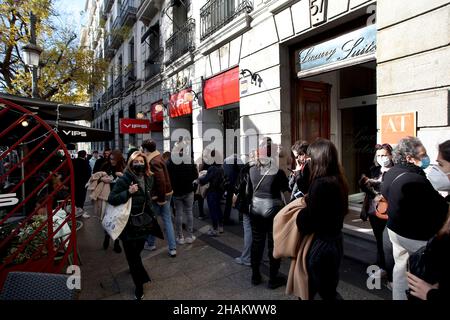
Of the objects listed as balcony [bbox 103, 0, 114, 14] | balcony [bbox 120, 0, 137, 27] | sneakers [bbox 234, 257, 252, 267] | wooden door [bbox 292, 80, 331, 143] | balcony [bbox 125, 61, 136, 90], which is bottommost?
sneakers [bbox 234, 257, 252, 267]

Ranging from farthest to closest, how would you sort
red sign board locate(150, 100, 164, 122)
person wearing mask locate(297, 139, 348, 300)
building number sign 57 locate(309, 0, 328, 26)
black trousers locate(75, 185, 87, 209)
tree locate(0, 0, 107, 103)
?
red sign board locate(150, 100, 164, 122)
tree locate(0, 0, 107, 103)
black trousers locate(75, 185, 87, 209)
building number sign 57 locate(309, 0, 328, 26)
person wearing mask locate(297, 139, 348, 300)

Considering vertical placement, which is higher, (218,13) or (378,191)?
(218,13)

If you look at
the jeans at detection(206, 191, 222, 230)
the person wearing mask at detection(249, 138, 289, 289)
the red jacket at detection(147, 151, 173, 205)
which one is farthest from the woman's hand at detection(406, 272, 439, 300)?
the jeans at detection(206, 191, 222, 230)

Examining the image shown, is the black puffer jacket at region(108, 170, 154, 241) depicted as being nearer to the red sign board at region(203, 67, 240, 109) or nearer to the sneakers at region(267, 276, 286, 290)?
the sneakers at region(267, 276, 286, 290)

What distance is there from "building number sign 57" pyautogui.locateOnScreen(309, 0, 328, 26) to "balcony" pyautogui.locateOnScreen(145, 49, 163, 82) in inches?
385

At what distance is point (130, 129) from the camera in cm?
1402

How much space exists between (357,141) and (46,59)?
14811 mm

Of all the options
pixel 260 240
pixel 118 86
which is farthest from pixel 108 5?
pixel 260 240

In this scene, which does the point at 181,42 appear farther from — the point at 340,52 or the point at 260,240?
the point at 260,240

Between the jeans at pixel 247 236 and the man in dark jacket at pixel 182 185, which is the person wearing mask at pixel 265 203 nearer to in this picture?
the jeans at pixel 247 236

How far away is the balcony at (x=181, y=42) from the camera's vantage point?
1112 centimetres

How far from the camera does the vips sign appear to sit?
1365cm

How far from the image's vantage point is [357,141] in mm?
8195

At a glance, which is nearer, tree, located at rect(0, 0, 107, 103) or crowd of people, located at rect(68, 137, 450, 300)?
crowd of people, located at rect(68, 137, 450, 300)
